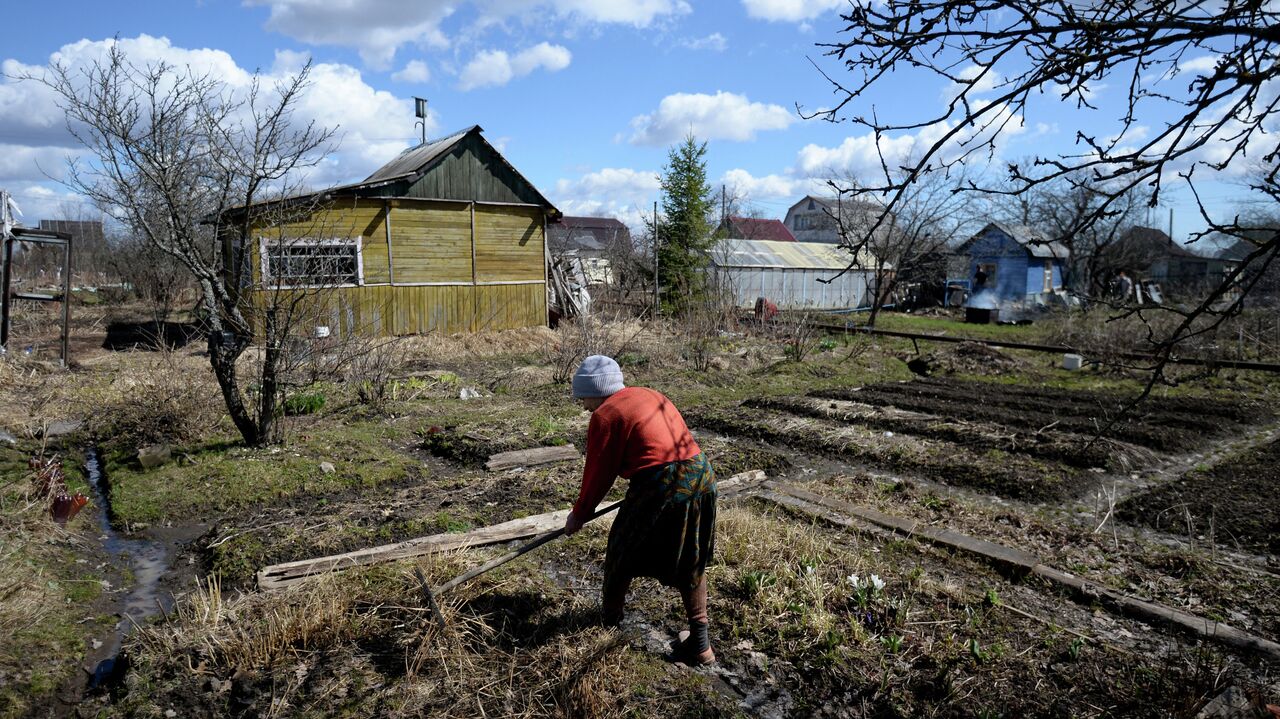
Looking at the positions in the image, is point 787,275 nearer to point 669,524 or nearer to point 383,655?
point 669,524

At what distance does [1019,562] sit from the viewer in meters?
4.83

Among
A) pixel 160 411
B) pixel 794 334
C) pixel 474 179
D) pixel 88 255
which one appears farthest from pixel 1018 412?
pixel 88 255

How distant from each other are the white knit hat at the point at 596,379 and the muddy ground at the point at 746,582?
131 cm

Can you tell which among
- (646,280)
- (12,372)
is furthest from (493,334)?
(12,372)

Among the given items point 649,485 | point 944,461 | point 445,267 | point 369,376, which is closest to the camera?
point 649,485

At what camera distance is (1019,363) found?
14.6m

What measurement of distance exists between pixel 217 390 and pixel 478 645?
6565 millimetres

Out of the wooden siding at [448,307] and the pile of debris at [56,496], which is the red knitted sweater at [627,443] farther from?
the wooden siding at [448,307]

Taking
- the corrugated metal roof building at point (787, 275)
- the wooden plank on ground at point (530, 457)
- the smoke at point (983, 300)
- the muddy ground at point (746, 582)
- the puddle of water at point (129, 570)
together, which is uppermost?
the corrugated metal roof building at point (787, 275)

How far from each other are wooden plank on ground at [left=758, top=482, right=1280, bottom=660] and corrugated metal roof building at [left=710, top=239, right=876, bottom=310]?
63.5ft

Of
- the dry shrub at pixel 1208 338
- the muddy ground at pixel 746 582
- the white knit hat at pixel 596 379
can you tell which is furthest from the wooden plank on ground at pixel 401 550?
the dry shrub at pixel 1208 338

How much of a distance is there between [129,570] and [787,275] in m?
26.3

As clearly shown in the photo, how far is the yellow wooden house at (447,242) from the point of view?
15.3 m

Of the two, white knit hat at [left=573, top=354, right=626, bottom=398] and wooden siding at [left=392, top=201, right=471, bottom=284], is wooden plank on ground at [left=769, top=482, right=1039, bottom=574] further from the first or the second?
wooden siding at [left=392, top=201, right=471, bottom=284]
